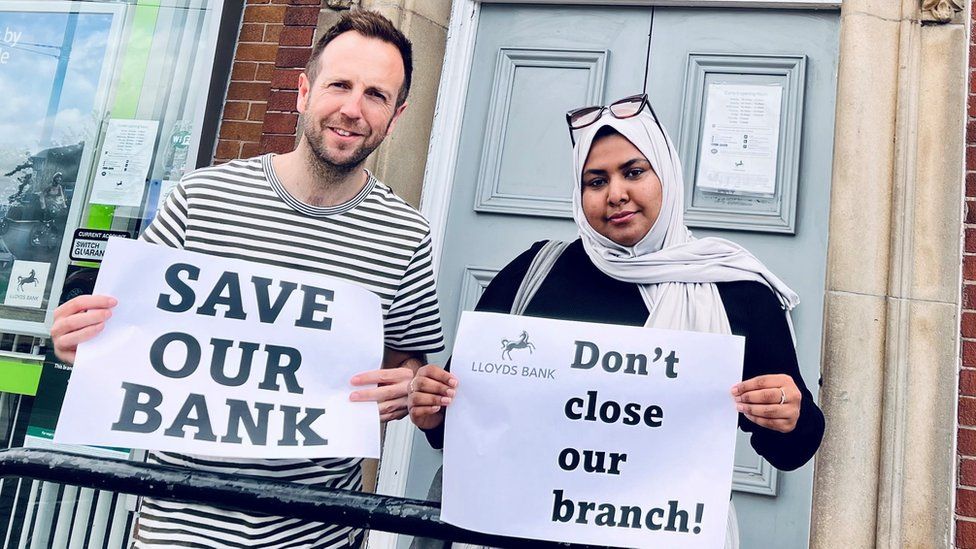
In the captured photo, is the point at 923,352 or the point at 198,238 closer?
the point at 198,238

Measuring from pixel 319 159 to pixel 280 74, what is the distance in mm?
2098

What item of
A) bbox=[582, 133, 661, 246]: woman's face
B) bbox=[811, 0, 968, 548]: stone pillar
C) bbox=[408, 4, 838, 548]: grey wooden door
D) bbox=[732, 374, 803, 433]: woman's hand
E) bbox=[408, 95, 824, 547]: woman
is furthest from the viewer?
bbox=[408, 4, 838, 548]: grey wooden door

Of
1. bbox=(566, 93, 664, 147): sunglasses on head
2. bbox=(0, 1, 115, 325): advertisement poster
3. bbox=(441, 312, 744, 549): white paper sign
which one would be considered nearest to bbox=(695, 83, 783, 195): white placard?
bbox=(566, 93, 664, 147): sunglasses on head

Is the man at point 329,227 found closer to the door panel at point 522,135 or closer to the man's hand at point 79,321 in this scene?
the man's hand at point 79,321

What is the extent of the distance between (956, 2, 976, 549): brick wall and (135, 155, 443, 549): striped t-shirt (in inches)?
82.8

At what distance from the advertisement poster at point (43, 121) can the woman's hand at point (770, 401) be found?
11.3ft

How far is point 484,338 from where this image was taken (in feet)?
5.74

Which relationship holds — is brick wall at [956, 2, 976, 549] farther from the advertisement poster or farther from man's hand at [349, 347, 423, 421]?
the advertisement poster

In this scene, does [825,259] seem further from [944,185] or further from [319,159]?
[319,159]

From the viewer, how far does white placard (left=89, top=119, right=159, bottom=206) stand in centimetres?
384

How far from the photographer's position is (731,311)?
194cm

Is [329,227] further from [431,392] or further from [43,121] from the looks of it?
[43,121]

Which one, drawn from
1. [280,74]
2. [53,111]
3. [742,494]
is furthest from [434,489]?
[53,111]

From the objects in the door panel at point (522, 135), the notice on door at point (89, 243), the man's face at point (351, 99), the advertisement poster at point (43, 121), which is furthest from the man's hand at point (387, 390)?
the advertisement poster at point (43, 121)
